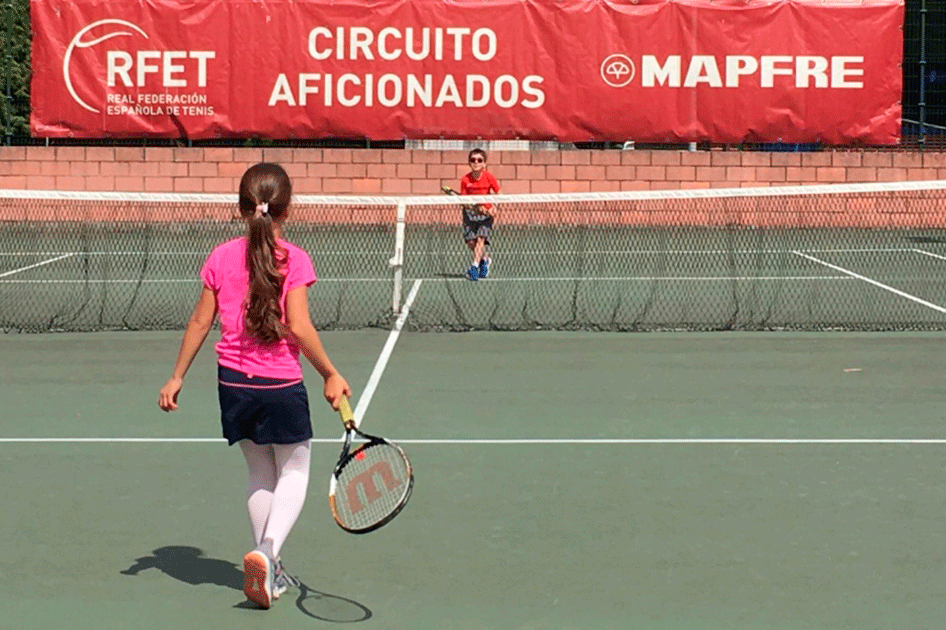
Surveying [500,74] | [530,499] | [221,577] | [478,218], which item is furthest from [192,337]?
[500,74]

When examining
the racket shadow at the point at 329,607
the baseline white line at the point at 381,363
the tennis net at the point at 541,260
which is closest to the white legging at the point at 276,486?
the racket shadow at the point at 329,607

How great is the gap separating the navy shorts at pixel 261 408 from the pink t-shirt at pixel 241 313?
1.3 inches

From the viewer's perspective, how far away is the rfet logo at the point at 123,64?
25.1 meters

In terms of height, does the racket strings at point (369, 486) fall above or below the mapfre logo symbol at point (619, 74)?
below

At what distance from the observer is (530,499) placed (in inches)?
298

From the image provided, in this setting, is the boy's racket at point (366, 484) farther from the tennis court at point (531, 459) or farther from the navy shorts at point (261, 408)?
the tennis court at point (531, 459)

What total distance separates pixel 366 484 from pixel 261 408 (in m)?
0.43

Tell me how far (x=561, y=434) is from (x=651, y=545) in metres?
2.52

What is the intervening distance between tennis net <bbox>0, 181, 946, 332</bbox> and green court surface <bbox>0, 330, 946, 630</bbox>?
2.05 metres

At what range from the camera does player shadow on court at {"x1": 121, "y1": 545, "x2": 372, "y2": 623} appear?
581 centimetres

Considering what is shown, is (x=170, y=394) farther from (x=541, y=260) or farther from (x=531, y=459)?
(x=541, y=260)

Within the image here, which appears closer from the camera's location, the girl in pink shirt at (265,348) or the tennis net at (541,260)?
the girl in pink shirt at (265,348)

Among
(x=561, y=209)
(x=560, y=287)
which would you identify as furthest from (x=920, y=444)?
(x=561, y=209)

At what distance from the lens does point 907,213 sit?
25094 millimetres
